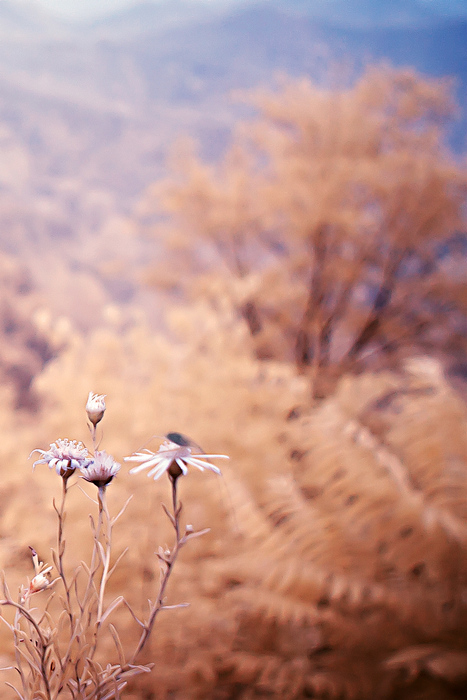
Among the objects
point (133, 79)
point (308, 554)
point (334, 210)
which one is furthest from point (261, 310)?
point (133, 79)

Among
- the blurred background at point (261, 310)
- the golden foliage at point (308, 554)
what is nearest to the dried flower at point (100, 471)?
the blurred background at point (261, 310)

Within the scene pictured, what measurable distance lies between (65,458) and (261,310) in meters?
1.84

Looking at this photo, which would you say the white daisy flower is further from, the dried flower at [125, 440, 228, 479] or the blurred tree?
the blurred tree

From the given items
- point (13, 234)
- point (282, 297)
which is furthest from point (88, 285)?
point (282, 297)

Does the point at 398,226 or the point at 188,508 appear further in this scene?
the point at 398,226

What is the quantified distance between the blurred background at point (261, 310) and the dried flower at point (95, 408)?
0.41 ft

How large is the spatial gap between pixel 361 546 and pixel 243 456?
238 mm

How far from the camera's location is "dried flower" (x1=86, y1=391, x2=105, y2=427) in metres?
0.12

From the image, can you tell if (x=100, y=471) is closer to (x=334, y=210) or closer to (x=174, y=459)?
(x=174, y=459)

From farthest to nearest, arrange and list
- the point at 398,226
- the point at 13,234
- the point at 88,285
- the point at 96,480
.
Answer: the point at 88,285 < the point at 13,234 < the point at 398,226 < the point at 96,480

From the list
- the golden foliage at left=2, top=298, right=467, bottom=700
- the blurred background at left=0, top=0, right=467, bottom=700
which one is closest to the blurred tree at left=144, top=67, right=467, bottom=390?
the blurred background at left=0, top=0, right=467, bottom=700

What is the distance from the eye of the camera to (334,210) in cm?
146

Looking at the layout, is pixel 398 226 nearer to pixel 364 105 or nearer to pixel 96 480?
pixel 364 105

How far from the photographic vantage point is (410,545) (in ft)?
1.74
